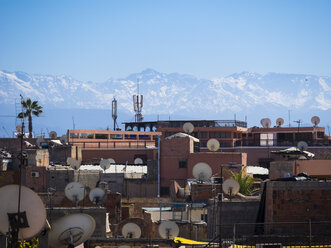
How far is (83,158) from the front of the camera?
58.8 metres

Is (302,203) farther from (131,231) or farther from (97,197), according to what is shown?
(97,197)

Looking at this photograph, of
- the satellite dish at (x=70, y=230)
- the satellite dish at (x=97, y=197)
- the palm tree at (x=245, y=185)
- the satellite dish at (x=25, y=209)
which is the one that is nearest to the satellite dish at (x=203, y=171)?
the palm tree at (x=245, y=185)

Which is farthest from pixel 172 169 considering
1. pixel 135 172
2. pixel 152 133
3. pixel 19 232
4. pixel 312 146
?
pixel 152 133

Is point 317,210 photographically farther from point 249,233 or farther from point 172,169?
point 172,169

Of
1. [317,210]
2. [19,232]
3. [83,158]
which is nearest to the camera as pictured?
[19,232]

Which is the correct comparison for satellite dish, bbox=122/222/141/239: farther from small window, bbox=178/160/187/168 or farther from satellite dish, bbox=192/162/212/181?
small window, bbox=178/160/187/168

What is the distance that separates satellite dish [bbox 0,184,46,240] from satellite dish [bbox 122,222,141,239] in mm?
12450

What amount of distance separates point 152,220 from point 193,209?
1.93 metres

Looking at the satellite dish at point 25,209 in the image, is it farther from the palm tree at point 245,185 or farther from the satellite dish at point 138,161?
the satellite dish at point 138,161

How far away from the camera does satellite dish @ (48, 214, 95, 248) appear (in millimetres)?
15891

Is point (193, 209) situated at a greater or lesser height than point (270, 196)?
lesser

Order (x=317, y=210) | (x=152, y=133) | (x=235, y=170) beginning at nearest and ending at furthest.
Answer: (x=317, y=210), (x=235, y=170), (x=152, y=133)

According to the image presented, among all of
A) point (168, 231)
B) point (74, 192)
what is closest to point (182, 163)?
point (74, 192)

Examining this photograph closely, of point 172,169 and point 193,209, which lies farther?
point 172,169
